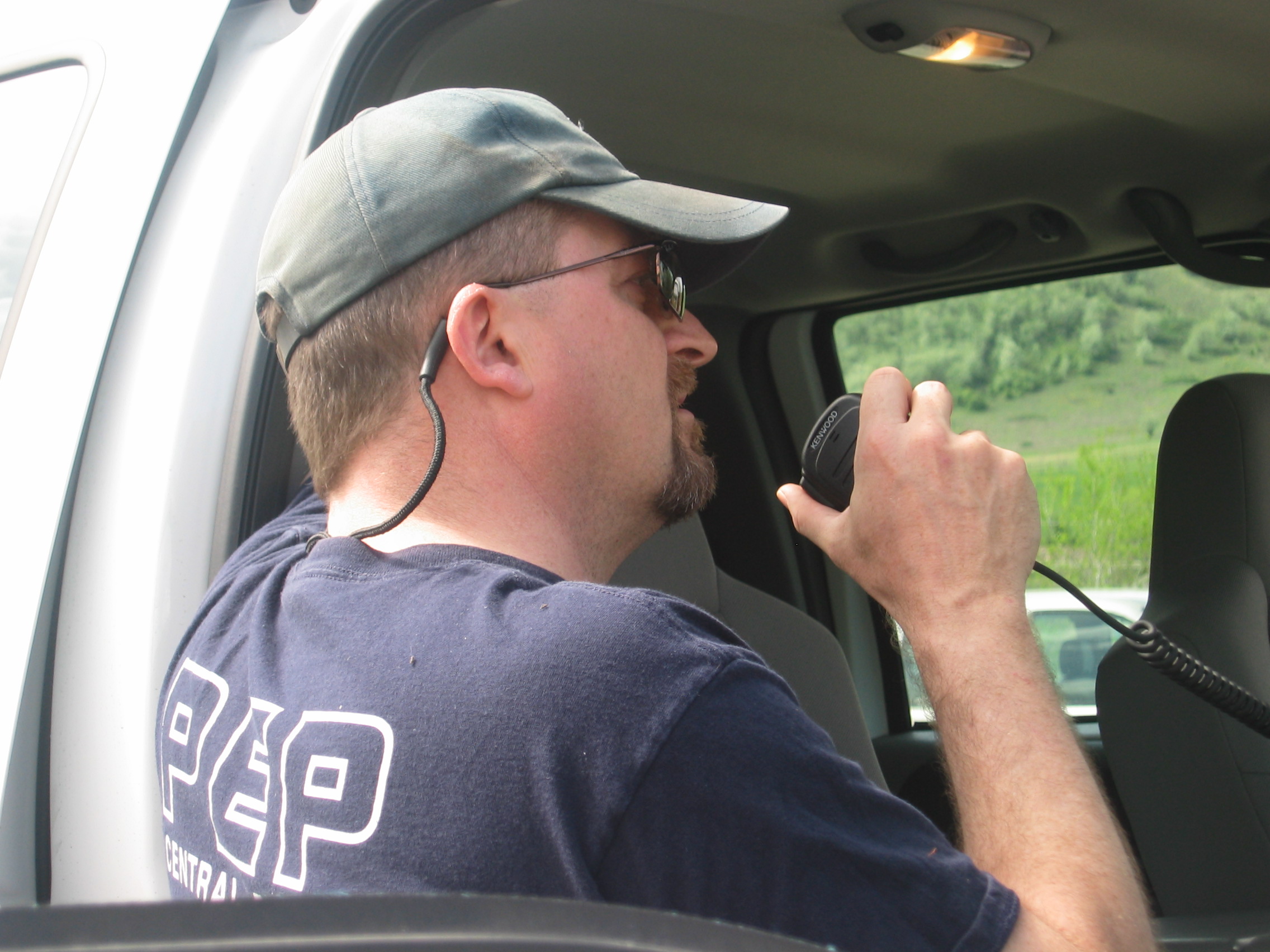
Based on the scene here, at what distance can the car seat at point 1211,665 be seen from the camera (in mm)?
1978

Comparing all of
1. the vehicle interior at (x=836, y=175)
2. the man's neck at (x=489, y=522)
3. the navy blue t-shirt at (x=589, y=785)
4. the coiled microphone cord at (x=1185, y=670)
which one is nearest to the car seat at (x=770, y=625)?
the vehicle interior at (x=836, y=175)

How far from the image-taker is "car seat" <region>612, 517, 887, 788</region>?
228 cm

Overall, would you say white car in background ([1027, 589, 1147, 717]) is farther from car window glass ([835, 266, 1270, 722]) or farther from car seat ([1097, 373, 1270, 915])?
car seat ([1097, 373, 1270, 915])

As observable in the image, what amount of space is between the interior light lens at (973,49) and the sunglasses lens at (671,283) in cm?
72

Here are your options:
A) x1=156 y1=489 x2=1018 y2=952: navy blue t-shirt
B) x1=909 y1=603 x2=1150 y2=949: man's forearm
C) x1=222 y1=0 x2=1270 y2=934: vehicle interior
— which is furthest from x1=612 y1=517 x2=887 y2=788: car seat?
x1=156 y1=489 x2=1018 y2=952: navy blue t-shirt

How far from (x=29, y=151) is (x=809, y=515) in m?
0.99

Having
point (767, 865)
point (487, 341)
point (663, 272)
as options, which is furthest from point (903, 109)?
point (767, 865)

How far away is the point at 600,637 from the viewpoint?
0.82m

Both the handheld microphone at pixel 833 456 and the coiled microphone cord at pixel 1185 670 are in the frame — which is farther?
the coiled microphone cord at pixel 1185 670

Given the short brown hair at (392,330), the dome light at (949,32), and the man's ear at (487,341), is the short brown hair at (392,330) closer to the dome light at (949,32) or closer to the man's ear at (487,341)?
the man's ear at (487,341)

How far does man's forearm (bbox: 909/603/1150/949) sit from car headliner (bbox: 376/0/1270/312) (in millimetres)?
966

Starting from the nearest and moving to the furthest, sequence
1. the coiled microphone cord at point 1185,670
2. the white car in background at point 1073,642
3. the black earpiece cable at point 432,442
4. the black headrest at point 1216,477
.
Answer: the black earpiece cable at point 432,442
the coiled microphone cord at point 1185,670
the black headrest at point 1216,477
the white car in background at point 1073,642

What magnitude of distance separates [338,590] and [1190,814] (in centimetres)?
174

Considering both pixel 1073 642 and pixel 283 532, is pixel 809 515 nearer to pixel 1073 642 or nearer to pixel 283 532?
pixel 283 532
